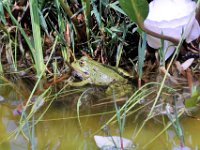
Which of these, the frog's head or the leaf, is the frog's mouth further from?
the leaf

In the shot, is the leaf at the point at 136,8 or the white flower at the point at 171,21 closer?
the leaf at the point at 136,8

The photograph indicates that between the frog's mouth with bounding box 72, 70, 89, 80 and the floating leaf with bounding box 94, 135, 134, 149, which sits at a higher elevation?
the floating leaf with bounding box 94, 135, 134, 149

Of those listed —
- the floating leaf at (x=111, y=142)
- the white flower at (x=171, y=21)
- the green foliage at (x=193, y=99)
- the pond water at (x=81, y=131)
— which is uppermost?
the white flower at (x=171, y=21)

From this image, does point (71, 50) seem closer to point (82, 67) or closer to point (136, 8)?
point (82, 67)

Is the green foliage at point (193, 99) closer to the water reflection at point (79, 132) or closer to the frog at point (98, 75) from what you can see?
the water reflection at point (79, 132)

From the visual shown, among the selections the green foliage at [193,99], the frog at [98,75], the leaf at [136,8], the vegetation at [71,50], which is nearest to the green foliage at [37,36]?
the vegetation at [71,50]

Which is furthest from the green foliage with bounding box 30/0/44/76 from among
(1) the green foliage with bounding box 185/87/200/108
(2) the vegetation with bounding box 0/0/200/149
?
(1) the green foliage with bounding box 185/87/200/108

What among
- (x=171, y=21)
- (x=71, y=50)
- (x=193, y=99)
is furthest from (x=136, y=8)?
(x=71, y=50)
